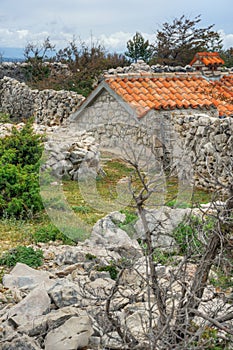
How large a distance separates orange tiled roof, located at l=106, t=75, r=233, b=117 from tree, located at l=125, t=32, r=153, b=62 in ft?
48.7

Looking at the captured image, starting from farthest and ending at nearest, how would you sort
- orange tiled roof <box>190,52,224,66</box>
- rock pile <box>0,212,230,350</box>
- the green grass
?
orange tiled roof <box>190,52,224,66</box> < the green grass < rock pile <box>0,212,230,350</box>

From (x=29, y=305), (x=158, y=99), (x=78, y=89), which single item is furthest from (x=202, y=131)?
(x=78, y=89)

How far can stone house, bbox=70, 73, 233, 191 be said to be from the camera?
1137 centimetres

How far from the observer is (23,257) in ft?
20.9

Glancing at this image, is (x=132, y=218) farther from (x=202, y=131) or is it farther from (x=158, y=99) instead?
(x=158, y=99)

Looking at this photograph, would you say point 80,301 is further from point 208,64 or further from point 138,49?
point 138,49

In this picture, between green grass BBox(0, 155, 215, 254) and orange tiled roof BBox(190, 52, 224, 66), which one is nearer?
green grass BBox(0, 155, 215, 254)

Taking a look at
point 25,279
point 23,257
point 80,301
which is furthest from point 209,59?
point 80,301

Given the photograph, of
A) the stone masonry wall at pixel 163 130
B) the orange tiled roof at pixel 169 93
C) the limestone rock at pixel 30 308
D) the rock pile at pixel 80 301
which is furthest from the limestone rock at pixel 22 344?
the orange tiled roof at pixel 169 93

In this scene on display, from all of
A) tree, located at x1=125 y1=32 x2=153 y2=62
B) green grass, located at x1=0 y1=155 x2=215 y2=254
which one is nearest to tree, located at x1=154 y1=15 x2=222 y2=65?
tree, located at x1=125 y1=32 x2=153 y2=62

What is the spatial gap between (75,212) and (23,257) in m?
2.10

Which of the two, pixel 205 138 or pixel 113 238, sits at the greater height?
pixel 205 138

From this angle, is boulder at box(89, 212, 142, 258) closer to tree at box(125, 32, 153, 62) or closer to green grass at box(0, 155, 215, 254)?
green grass at box(0, 155, 215, 254)

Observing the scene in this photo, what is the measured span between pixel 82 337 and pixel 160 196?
4367 mm
